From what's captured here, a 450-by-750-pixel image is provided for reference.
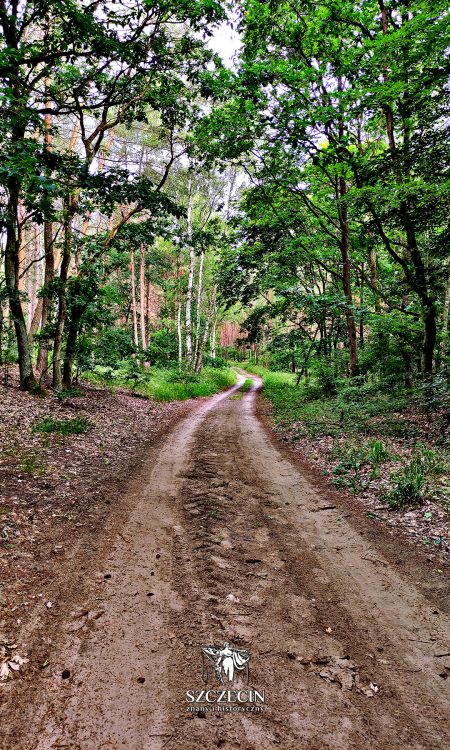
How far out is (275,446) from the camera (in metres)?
9.02

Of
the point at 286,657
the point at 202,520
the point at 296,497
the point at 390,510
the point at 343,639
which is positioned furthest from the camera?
the point at 296,497

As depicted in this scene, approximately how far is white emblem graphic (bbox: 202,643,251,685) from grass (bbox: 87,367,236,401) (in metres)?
10.9

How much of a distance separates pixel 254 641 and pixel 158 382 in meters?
16.3

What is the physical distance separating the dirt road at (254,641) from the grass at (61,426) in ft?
12.8

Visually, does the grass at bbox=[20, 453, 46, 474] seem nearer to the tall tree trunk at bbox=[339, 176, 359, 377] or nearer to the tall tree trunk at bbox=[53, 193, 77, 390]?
the tall tree trunk at bbox=[53, 193, 77, 390]

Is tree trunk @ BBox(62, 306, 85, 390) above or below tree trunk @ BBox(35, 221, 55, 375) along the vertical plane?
below

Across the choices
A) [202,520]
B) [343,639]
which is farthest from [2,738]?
Result: [202,520]

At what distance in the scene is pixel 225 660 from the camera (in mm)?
2404

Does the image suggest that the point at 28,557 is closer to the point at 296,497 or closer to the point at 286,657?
the point at 286,657

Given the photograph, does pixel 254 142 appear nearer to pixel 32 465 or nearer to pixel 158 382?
pixel 32 465

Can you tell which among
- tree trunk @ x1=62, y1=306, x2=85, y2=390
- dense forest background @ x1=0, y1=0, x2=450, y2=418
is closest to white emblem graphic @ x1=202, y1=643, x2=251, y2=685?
dense forest background @ x1=0, y1=0, x2=450, y2=418

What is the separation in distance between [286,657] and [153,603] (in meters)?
1.11

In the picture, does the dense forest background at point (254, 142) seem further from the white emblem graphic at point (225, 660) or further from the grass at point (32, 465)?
the white emblem graphic at point (225, 660)

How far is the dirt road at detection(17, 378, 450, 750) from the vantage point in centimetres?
197
